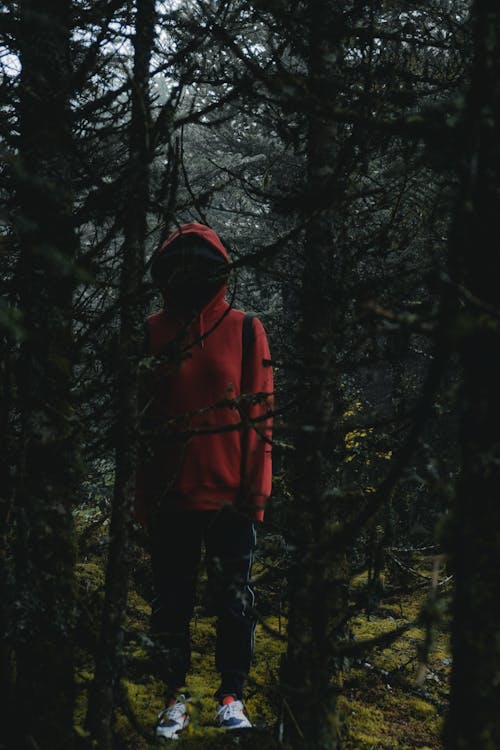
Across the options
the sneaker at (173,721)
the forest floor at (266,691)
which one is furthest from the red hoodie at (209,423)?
the sneaker at (173,721)

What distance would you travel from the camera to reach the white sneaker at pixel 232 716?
323 centimetres

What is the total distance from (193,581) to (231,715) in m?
0.77

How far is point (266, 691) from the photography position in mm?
2340

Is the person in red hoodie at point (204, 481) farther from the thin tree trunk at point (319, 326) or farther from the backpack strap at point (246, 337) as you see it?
the thin tree trunk at point (319, 326)

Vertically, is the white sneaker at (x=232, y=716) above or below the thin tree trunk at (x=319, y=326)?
below

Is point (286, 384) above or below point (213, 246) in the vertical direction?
below

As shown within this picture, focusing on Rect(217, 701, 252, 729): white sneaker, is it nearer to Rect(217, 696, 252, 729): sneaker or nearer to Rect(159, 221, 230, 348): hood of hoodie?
Rect(217, 696, 252, 729): sneaker

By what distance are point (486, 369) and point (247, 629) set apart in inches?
108

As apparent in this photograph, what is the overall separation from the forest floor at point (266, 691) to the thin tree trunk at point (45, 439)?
183 mm

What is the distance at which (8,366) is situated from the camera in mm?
2469

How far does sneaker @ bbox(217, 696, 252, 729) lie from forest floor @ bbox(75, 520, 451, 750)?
0.06 meters

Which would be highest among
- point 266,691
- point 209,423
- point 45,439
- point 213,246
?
point 213,246

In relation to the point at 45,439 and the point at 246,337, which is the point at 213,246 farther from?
the point at 45,439

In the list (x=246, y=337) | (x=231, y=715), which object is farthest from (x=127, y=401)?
(x=231, y=715)
